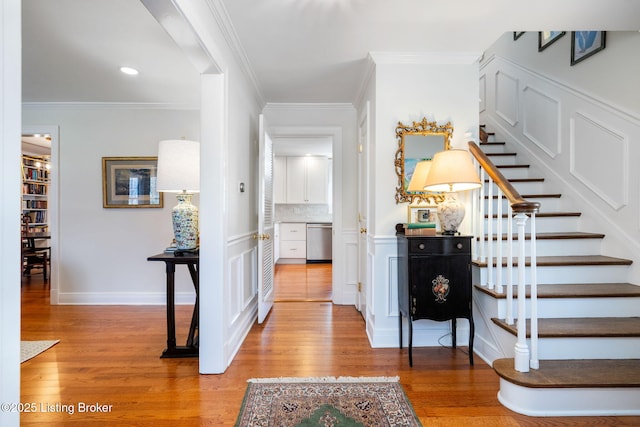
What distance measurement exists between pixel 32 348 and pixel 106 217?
1.66 meters

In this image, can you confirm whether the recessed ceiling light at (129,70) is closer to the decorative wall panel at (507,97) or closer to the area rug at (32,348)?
the area rug at (32,348)

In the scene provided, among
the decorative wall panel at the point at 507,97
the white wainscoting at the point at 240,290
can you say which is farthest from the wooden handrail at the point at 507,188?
the white wainscoting at the point at 240,290

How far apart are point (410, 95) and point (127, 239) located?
3556mm

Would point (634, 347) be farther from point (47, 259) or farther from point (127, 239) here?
point (47, 259)

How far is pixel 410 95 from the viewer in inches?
105

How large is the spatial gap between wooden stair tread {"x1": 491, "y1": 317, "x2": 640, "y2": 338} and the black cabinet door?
0.26 meters

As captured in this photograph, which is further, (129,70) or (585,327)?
(129,70)

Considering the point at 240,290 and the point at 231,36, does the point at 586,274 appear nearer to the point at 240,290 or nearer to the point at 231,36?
the point at 240,290

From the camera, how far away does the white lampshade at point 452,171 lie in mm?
2199

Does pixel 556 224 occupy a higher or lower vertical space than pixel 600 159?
lower

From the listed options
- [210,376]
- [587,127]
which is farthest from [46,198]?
[587,127]

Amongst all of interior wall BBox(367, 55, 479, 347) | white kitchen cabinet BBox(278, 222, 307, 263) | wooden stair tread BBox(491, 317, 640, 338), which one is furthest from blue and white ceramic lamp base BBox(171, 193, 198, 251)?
white kitchen cabinet BBox(278, 222, 307, 263)

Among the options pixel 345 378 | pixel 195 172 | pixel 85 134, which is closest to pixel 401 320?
pixel 345 378

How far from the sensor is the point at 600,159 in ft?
8.66
